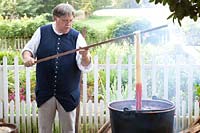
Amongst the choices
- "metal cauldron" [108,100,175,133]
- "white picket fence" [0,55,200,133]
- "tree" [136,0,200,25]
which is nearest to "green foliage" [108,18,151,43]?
"white picket fence" [0,55,200,133]

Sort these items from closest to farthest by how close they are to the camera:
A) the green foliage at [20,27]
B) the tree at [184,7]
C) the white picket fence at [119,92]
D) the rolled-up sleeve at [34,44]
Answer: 1. the tree at [184,7]
2. the rolled-up sleeve at [34,44]
3. the white picket fence at [119,92]
4. the green foliage at [20,27]

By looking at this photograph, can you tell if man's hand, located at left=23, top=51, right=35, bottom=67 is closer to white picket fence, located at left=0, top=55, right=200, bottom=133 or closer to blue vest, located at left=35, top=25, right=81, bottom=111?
blue vest, located at left=35, top=25, right=81, bottom=111

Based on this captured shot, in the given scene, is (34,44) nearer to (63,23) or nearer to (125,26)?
(63,23)

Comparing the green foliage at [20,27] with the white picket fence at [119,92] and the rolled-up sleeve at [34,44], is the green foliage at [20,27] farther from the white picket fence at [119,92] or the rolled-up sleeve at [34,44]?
the rolled-up sleeve at [34,44]

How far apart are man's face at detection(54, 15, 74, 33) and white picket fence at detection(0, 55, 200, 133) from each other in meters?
1.05

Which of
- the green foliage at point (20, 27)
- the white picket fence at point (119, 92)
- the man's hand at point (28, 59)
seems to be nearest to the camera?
the man's hand at point (28, 59)

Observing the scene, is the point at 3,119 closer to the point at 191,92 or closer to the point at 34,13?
the point at 191,92

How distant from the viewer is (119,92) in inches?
179

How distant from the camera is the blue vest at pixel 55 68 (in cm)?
349

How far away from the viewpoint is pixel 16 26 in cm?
777

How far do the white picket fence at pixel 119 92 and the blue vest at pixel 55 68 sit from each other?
95 cm

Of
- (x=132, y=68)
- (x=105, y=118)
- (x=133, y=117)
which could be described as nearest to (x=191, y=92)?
(x=132, y=68)

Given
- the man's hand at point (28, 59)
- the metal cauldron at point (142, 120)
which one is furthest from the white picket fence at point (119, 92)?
the metal cauldron at point (142, 120)

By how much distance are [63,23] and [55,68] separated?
394 mm
